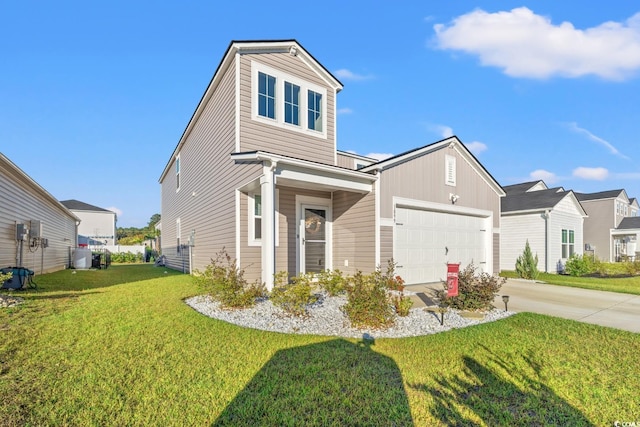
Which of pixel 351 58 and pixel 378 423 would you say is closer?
pixel 378 423

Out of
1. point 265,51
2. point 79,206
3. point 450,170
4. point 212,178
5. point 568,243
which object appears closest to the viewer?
point 265,51

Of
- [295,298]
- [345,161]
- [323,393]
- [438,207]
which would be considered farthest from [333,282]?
[345,161]

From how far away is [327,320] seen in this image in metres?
5.59

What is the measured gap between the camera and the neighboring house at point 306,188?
26.2 ft

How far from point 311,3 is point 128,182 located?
16.2 metres

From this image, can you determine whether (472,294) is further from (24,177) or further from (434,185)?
(24,177)

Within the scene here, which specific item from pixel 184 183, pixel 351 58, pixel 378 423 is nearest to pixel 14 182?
pixel 184 183

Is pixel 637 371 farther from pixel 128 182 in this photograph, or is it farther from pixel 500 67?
pixel 128 182

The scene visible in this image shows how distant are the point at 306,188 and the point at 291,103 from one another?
8.00 ft

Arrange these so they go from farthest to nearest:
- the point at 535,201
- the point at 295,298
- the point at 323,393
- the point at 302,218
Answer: the point at 535,201, the point at 302,218, the point at 295,298, the point at 323,393

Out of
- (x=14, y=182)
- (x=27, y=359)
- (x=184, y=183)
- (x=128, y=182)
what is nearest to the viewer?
(x=27, y=359)

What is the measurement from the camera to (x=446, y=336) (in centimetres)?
482

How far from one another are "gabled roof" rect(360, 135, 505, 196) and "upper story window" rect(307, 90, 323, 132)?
1.97 meters

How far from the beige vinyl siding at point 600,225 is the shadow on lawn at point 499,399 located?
28.6m
